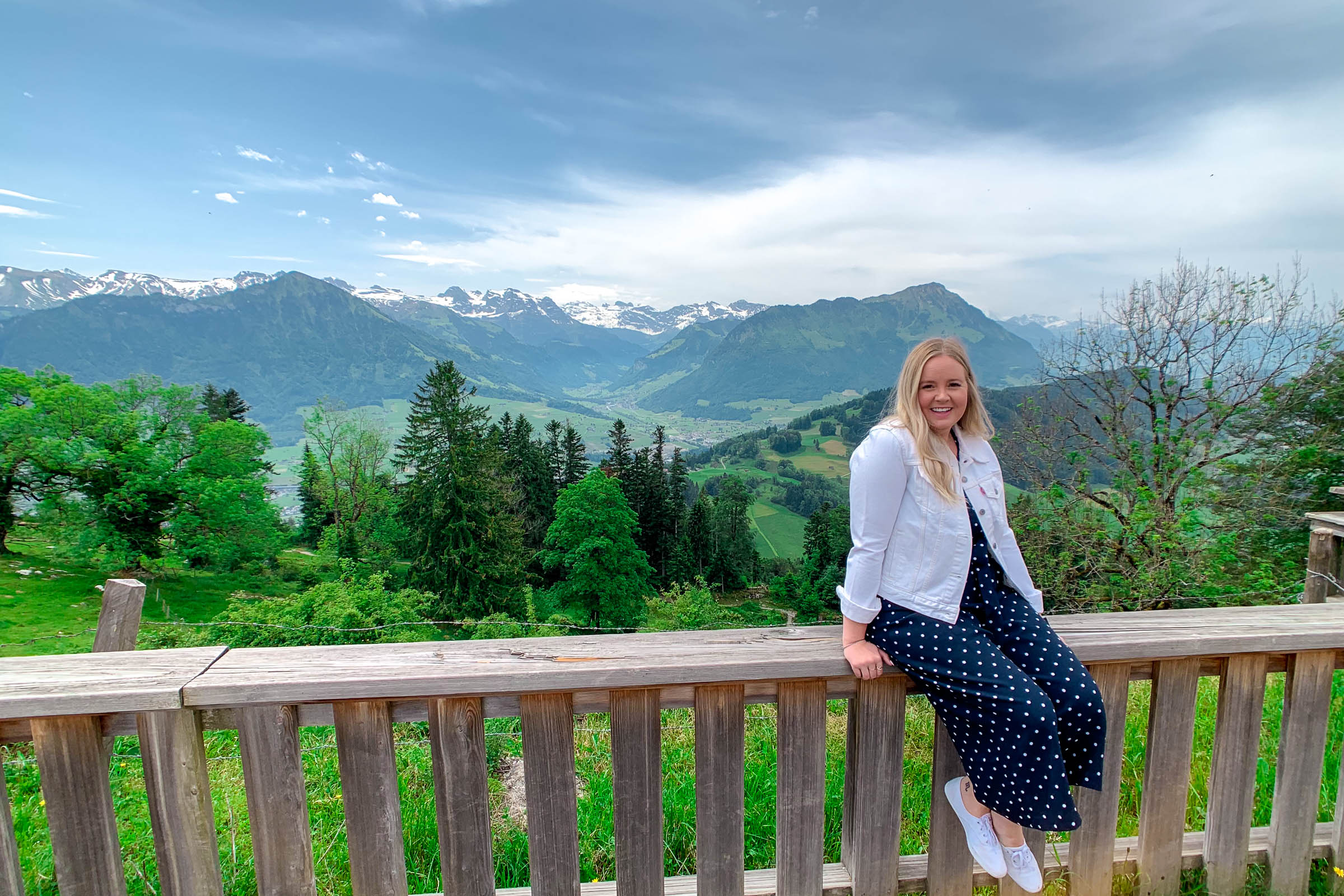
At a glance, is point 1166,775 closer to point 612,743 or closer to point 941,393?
point 941,393

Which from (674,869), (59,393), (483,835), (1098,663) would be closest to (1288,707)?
(1098,663)

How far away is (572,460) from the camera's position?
4975cm

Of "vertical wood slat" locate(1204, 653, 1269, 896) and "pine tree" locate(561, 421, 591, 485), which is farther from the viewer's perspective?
"pine tree" locate(561, 421, 591, 485)

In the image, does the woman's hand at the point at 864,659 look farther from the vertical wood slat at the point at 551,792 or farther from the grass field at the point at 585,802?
the grass field at the point at 585,802

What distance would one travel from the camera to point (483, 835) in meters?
1.62

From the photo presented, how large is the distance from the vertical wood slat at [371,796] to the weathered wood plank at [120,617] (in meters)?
0.96

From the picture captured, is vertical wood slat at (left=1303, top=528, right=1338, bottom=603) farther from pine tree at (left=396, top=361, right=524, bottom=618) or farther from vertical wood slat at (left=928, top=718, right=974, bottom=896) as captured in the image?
pine tree at (left=396, top=361, right=524, bottom=618)

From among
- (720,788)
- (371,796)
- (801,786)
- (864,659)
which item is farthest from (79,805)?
(864,659)

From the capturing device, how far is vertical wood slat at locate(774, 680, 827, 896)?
1646mm

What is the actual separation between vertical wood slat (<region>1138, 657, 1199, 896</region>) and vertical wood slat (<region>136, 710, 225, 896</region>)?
2.32 metres

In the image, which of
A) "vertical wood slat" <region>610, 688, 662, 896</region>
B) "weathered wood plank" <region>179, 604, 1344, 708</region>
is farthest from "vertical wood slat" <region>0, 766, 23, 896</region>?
"vertical wood slat" <region>610, 688, 662, 896</region>

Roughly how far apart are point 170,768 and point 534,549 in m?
43.0

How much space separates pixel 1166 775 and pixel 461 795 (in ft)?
6.18

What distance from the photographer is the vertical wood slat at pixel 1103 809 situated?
1.82m
